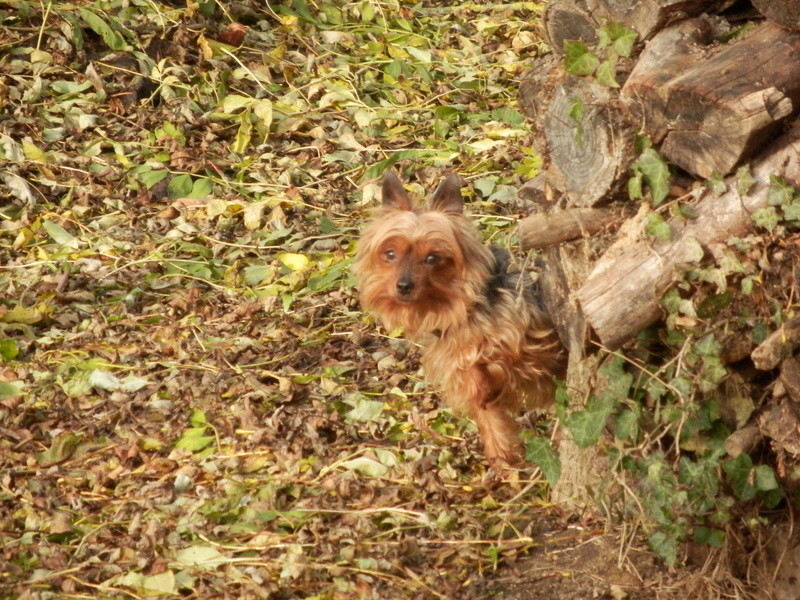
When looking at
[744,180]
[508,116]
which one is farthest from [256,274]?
[744,180]

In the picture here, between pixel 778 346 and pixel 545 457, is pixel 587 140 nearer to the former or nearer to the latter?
pixel 778 346

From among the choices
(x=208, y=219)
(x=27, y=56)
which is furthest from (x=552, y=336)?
(x=27, y=56)

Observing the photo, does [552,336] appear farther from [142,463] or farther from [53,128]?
[53,128]

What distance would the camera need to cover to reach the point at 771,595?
4.05 meters

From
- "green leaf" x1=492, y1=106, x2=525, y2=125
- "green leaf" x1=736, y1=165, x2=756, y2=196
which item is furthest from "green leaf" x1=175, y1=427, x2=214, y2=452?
"green leaf" x1=492, y1=106, x2=525, y2=125

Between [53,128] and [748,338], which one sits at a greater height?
[748,338]

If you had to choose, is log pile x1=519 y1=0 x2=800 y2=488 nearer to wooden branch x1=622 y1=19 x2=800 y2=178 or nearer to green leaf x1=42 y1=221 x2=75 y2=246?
wooden branch x1=622 y1=19 x2=800 y2=178

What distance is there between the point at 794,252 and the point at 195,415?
3223 millimetres

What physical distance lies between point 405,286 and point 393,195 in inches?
22.4

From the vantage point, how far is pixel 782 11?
11.3 feet

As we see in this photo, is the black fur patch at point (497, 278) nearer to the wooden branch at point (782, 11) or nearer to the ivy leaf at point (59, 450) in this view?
the wooden branch at point (782, 11)

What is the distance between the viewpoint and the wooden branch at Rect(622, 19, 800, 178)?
337 centimetres

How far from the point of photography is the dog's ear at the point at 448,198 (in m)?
5.12

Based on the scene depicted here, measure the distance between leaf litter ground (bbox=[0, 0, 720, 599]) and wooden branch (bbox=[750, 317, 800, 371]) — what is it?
43.9 inches
